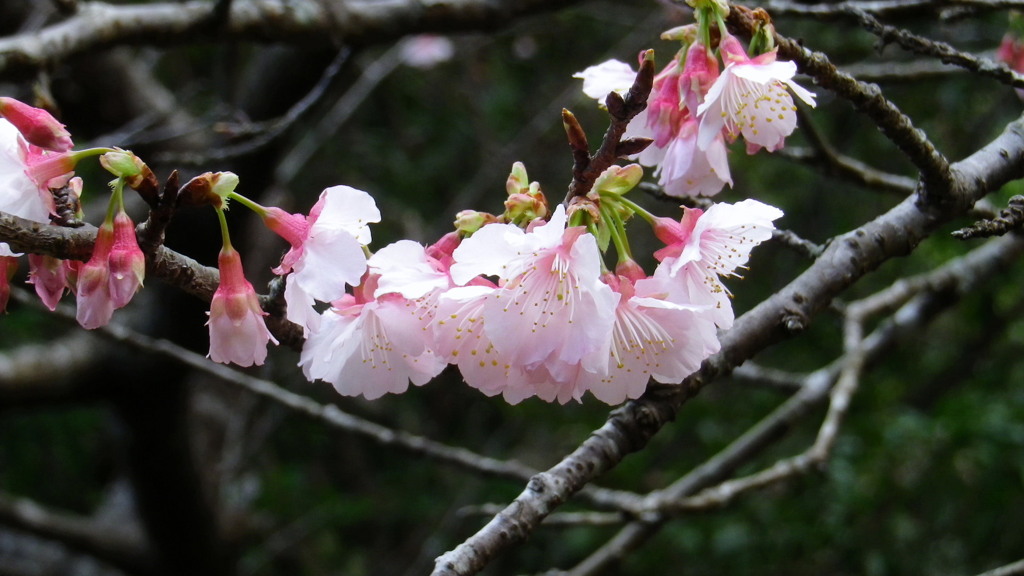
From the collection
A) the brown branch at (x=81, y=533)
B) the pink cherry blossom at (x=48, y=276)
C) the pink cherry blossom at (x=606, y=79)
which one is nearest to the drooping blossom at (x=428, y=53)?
the brown branch at (x=81, y=533)

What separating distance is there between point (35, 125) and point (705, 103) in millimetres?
817

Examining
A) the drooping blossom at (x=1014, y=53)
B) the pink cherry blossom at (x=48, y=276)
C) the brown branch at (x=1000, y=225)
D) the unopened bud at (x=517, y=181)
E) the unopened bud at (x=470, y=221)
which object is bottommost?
the drooping blossom at (x=1014, y=53)

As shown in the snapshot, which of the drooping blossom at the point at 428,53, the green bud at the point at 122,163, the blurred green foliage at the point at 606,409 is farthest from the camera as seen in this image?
the drooping blossom at the point at 428,53

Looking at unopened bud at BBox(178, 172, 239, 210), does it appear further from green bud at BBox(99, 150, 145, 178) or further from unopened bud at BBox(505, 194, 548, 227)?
unopened bud at BBox(505, 194, 548, 227)

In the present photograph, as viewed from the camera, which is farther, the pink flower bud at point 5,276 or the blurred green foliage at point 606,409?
the blurred green foliage at point 606,409

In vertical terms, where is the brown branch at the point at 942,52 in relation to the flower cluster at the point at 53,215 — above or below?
above

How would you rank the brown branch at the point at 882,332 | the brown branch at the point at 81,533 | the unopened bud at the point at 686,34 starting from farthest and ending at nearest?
the brown branch at the point at 81,533 → the brown branch at the point at 882,332 → the unopened bud at the point at 686,34

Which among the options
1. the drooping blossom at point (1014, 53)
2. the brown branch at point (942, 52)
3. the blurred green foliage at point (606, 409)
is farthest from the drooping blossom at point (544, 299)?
the drooping blossom at point (1014, 53)

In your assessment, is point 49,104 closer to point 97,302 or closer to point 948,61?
point 97,302

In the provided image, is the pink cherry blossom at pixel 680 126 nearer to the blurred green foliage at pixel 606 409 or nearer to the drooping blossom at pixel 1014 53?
the blurred green foliage at pixel 606 409

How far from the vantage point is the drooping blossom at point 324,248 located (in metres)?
1.03

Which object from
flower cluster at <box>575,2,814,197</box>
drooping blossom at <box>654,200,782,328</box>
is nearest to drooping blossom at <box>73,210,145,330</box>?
drooping blossom at <box>654,200,782,328</box>

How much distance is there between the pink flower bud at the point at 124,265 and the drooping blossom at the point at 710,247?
1.96 ft

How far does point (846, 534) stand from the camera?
326cm
